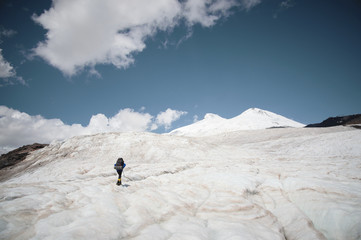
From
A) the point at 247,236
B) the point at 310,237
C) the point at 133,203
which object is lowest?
the point at 310,237

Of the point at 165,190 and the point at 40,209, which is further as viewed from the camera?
the point at 165,190

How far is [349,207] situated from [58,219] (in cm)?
1353

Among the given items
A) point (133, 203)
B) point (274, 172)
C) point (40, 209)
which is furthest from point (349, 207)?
point (40, 209)

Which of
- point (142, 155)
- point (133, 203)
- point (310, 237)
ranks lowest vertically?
point (310, 237)

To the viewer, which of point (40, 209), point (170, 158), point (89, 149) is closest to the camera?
point (40, 209)

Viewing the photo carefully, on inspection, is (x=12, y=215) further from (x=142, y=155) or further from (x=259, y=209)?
(x=142, y=155)

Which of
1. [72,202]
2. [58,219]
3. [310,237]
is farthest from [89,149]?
[310,237]

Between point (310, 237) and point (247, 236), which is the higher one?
point (247, 236)

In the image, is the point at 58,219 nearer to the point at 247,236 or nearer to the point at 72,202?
the point at 72,202

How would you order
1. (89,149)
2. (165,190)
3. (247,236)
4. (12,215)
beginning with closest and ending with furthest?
1. (247,236)
2. (12,215)
3. (165,190)
4. (89,149)

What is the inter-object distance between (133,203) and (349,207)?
431 inches

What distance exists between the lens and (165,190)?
1247 centimetres

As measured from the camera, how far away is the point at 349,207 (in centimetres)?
902

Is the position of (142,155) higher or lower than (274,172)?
higher
